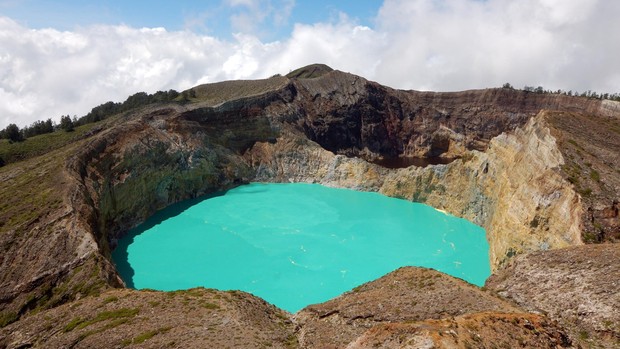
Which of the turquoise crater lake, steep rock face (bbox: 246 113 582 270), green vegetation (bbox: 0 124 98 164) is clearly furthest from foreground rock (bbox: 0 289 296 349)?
green vegetation (bbox: 0 124 98 164)

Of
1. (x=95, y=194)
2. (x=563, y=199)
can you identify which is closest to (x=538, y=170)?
(x=563, y=199)

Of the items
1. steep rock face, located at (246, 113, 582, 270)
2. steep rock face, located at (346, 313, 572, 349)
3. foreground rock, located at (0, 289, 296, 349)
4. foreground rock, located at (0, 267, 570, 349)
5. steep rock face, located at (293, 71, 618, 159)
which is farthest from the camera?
steep rock face, located at (293, 71, 618, 159)

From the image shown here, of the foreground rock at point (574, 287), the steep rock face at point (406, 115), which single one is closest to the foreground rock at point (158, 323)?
the foreground rock at point (574, 287)

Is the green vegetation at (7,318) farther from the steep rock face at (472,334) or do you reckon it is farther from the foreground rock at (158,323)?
the steep rock face at (472,334)

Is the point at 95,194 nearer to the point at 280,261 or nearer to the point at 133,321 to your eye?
the point at 280,261

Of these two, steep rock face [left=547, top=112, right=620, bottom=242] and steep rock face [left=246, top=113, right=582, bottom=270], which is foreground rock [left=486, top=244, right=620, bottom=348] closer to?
steep rock face [left=547, top=112, right=620, bottom=242]

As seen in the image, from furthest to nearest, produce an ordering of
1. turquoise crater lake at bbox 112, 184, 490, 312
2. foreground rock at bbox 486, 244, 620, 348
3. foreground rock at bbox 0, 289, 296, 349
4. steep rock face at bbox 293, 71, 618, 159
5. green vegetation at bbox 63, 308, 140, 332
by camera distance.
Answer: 1. steep rock face at bbox 293, 71, 618, 159
2. turquoise crater lake at bbox 112, 184, 490, 312
3. green vegetation at bbox 63, 308, 140, 332
4. foreground rock at bbox 0, 289, 296, 349
5. foreground rock at bbox 486, 244, 620, 348
